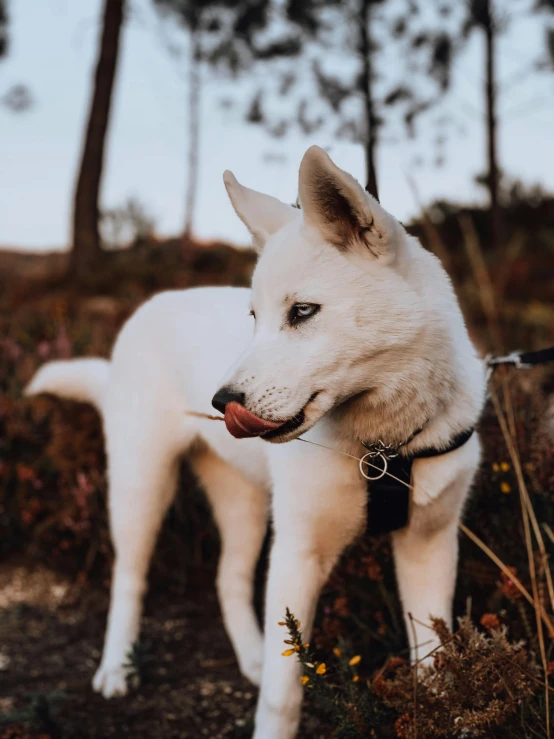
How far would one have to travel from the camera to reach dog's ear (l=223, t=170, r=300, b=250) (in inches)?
74.7

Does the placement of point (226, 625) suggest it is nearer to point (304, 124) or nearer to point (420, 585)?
point (420, 585)

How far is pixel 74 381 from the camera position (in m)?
3.13

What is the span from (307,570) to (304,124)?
28.7 ft

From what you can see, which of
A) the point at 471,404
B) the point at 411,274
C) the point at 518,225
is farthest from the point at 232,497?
the point at 518,225

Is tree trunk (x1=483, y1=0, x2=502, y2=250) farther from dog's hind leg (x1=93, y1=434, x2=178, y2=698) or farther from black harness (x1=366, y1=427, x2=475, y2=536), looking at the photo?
black harness (x1=366, y1=427, x2=475, y2=536)

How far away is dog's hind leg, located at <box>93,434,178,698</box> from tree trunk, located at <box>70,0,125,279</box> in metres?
7.60

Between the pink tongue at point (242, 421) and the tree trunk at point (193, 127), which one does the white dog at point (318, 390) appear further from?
the tree trunk at point (193, 127)

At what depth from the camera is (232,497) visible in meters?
2.92

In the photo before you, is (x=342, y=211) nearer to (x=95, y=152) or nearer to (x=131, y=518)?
(x=131, y=518)

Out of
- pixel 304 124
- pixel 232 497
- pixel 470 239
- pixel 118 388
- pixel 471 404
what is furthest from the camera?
pixel 304 124

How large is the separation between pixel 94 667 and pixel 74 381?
1.16 metres

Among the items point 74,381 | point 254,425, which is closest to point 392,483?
point 254,425

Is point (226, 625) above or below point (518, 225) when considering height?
below

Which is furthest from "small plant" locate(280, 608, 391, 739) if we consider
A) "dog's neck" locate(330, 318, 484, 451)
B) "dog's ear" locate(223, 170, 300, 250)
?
"dog's ear" locate(223, 170, 300, 250)
